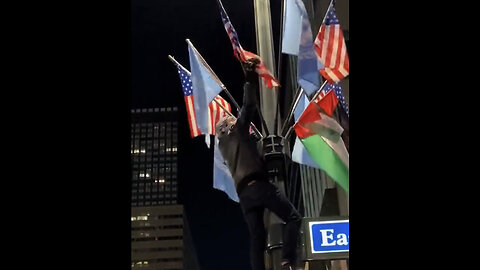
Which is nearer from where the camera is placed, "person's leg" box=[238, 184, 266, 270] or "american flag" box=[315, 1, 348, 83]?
"person's leg" box=[238, 184, 266, 270]

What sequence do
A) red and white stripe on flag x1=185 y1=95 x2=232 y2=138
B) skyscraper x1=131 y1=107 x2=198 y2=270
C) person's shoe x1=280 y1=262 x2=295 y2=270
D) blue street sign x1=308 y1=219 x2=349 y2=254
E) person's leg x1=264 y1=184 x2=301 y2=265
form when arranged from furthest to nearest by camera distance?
skyscraper x1=131 y1=107 x2=198 y2=270
red and white stripe on flag x1=185 y1=95 x2=232 y2=138
blue street sign x1=308 y1=219 x2=349 y2=254
person's leg x1=264 y1=184 x2=301 y2=265
person's shoe x1=280 y1=262 x2=295 y2=270

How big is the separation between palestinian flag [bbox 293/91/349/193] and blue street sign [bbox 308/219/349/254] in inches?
26.7

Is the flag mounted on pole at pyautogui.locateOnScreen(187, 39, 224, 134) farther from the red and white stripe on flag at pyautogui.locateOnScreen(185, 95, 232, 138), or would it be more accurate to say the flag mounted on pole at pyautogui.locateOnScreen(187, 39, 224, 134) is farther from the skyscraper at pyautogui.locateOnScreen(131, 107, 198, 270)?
the skyscraper at pyautogui.locateOnScreen(131, 107, 198, 270)

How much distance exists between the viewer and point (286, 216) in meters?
9.40

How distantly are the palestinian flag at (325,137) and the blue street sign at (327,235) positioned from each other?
677 mm

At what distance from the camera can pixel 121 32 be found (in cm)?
424

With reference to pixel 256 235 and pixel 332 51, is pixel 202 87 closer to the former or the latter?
pixel 332 51

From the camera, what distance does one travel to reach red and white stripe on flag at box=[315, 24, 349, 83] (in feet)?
32.8

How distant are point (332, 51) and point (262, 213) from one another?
2623 millimetres

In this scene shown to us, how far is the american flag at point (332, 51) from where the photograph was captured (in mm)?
10016

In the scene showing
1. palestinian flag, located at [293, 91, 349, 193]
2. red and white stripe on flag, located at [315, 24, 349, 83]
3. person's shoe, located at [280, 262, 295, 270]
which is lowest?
person's shoe, located at [280, 262, 295, 270]

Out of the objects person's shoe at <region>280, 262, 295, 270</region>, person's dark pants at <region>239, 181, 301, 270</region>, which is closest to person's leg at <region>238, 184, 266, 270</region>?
person's dark pants at <region>239, 181, 301, 270</region>
